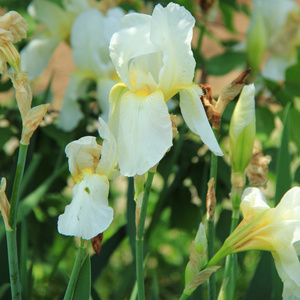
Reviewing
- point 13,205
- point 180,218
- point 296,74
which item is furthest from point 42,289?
point 13,205

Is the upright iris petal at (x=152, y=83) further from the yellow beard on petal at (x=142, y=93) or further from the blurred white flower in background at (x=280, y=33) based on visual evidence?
the blurred white flower in background at (x=280, y=33)

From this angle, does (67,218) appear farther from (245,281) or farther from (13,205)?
(245,281)

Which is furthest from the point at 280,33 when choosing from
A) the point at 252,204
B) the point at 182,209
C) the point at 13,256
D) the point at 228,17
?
the point at 13,256

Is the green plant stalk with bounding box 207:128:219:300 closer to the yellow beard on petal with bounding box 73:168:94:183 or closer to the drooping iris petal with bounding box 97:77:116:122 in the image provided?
the yellow beard on petal with bounding box 73:168:94:183

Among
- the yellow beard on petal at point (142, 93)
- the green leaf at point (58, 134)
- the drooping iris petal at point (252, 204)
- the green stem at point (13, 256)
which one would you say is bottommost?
the green leaf at point (58, 134)

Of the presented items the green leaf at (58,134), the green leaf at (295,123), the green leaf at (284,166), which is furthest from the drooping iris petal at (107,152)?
the green leaf at (295,123)

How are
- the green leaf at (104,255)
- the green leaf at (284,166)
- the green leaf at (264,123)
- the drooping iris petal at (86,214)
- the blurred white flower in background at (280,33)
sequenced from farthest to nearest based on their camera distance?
1. the blurred white flower in background at (280,33)
2. the green leaf at (264,123)
3. the green leaf at (104,255)
4. the green leaf at (284,166)
5. the drooping iris petal at (86,214)
